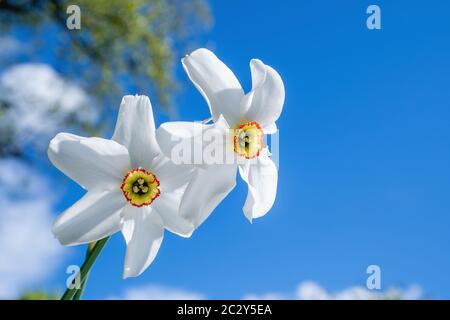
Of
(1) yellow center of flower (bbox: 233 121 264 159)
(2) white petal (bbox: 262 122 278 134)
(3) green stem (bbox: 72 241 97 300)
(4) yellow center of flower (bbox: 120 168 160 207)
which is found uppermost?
(2) white petal (bbox: 262 122 278 134)

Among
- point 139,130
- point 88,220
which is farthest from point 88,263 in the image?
point 139,130

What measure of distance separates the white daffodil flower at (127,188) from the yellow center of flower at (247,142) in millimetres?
72

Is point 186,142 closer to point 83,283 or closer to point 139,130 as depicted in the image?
point 139,130

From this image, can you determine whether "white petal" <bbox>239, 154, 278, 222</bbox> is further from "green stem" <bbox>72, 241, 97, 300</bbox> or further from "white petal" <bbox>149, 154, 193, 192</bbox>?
"green stem" <bbox>72, 241, 97, 300</bbox>

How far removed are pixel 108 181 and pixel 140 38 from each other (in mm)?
6307

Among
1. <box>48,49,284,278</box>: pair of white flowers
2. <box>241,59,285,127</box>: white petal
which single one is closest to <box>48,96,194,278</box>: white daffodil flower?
<box>48,49,284,278</box>: pair of white flowers

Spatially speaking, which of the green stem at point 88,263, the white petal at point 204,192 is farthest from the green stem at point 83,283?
the white petal at point 204,192

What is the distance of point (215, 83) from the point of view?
2.10 feet

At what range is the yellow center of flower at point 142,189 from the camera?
620mm

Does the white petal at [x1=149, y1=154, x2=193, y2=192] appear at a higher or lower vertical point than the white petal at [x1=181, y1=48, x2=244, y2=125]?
lower

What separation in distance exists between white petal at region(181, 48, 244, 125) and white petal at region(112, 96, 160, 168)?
0.20 ft

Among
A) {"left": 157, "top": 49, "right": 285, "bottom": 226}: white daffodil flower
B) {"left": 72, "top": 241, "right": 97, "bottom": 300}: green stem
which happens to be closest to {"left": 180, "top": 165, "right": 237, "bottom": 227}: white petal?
{"left": 157, "top": 49, "right": 285, "bottom": 226}: white daffodil flower

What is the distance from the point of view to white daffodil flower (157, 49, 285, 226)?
575 millimetres
